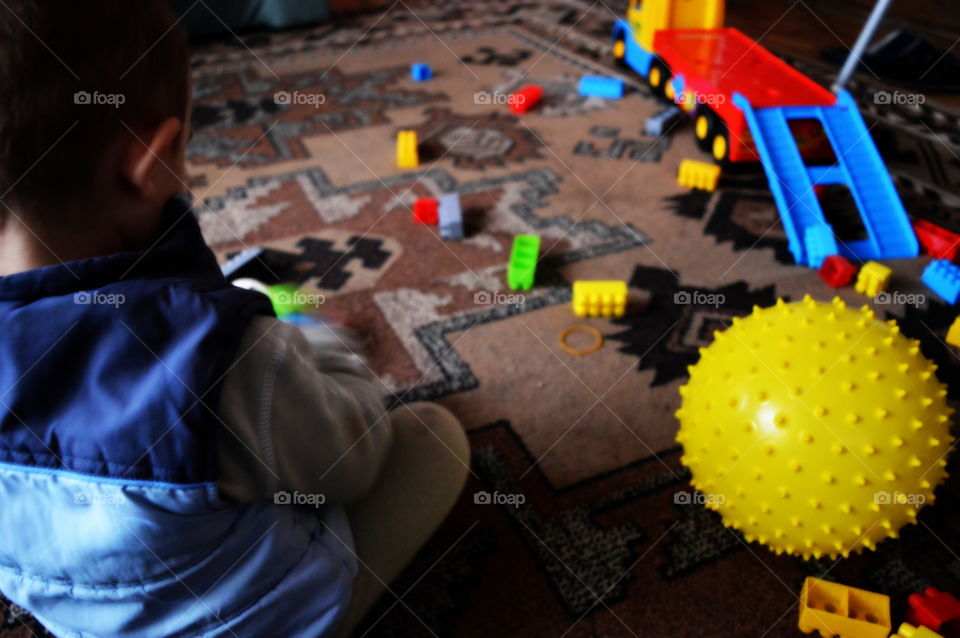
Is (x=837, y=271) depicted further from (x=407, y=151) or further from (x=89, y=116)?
(x=89, y=116)

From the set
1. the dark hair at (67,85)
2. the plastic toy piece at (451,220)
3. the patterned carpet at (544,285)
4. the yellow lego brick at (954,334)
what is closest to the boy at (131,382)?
the dark hair at (67,85)

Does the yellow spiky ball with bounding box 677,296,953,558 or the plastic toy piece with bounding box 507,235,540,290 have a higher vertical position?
the yellow spiky ball with bounding box 677,296,953,558

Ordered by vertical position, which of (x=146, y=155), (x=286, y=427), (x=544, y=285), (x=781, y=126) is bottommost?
(x=544, y=285)

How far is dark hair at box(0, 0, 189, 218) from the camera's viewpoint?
0.42 metres

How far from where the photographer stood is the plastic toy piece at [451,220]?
127 cm

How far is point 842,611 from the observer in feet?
2.19

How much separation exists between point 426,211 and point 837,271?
0.71 meters

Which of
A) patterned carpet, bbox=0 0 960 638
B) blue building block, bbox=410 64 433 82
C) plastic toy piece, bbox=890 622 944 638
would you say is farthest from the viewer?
blue building block, bbox=410 64 433 82

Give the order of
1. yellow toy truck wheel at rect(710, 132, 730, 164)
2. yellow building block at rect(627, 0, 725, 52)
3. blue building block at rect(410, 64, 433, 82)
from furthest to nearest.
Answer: blue building block at rect(410, 64, 433, 82) → yellow building block at rect(627, 0, 725, 52) → yellow toy truck wheel at rect(710, 132, 730, 164)

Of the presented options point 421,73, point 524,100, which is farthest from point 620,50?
point 421,73

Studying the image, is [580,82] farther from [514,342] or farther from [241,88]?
[514,342]

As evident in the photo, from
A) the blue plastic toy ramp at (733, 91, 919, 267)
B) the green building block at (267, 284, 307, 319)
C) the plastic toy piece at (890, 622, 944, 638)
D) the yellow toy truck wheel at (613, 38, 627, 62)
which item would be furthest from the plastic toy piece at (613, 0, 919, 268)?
the green building block at (267, 284, 307, 319)

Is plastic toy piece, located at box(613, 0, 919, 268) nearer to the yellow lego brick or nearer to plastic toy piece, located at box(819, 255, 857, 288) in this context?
plastic toy piece, located at box(819, 255, 857, 288)

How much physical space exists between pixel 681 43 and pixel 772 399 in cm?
127
